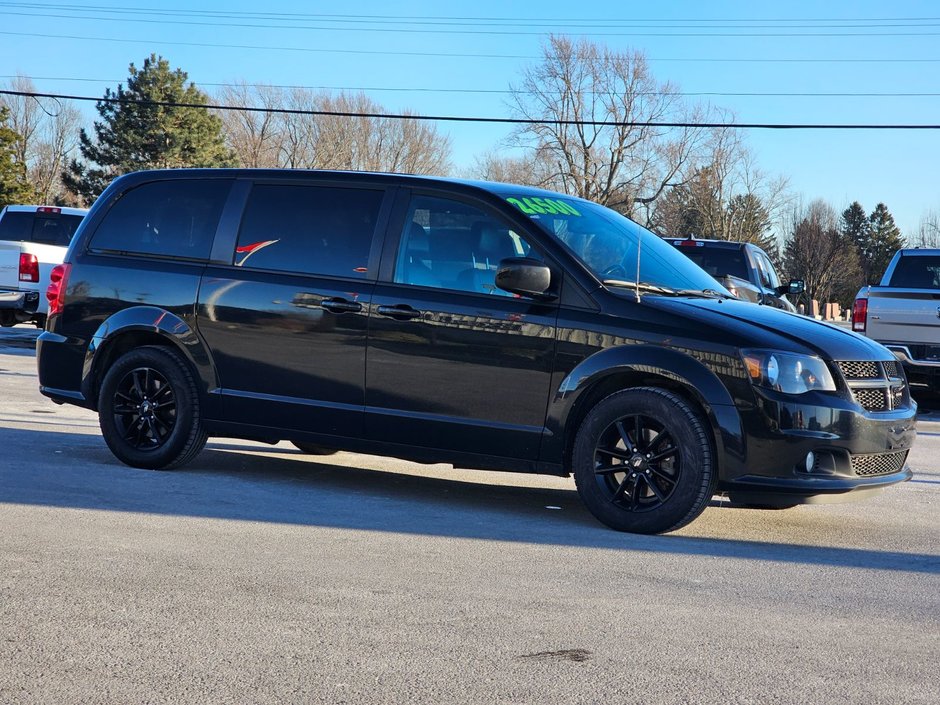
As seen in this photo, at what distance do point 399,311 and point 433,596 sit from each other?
7.86ft

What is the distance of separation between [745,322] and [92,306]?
13.9 ft

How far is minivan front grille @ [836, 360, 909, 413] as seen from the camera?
20.0ft

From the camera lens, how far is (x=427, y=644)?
4.11 metres

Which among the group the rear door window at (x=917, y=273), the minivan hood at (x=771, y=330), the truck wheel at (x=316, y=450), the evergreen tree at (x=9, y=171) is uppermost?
the evergreen tree at (x=9, y=171)

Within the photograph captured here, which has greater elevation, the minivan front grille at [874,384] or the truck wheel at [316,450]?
the minivan front grille at [874,384]

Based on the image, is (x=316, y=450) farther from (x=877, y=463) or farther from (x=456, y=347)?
(x=877, y=463)

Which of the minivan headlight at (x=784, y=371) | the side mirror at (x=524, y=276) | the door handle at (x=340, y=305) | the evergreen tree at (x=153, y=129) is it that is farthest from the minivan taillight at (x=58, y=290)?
the evergreen tree at (x=153, y=129)

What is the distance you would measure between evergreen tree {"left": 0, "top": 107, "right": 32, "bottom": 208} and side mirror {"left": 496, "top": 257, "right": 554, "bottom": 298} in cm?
5882

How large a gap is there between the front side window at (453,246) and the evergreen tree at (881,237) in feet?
350

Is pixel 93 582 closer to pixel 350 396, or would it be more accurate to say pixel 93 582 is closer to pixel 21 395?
pixel 350 396

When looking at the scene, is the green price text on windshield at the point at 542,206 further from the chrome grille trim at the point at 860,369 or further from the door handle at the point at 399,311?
the chrome grille trim at the point at 860,369

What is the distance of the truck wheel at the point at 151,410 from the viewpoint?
7590 mm

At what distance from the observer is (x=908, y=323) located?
545 inches

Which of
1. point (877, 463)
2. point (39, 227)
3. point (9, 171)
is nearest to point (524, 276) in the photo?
point (877, 463)
